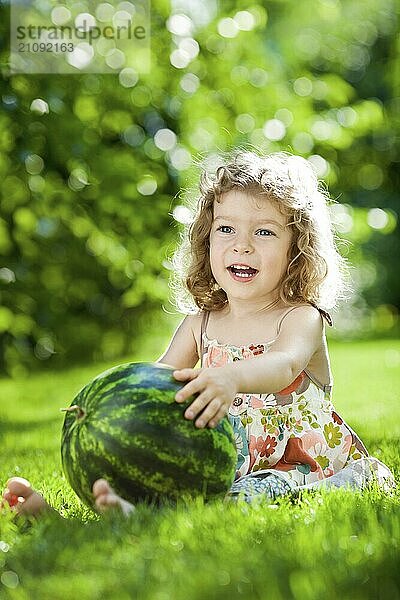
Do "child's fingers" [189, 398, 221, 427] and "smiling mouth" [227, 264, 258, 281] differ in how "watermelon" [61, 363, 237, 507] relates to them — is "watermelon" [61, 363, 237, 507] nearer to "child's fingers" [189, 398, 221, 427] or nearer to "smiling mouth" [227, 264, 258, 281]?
"child's fingers" [189, 398, 221, 427]

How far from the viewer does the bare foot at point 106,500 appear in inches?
105

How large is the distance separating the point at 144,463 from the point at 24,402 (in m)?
5.65

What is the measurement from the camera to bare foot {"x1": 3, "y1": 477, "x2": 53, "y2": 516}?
2.91m

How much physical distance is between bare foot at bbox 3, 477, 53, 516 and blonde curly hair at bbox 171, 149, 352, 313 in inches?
49.9

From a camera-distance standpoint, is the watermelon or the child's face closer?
the watermelon

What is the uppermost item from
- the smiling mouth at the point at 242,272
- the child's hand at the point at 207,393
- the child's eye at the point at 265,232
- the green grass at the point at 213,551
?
the child's eye at the point at 265,232

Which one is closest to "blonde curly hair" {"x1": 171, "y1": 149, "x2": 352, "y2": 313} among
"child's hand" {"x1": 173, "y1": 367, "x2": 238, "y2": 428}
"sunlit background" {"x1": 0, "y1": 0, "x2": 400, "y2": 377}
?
"child's hand" {"x1": 173, "y1": 367, "x2": 238, "y2": 428}

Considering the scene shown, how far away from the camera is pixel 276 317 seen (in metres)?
3.65

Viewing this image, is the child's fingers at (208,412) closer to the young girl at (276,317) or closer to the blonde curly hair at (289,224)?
the young girl at (276,317)

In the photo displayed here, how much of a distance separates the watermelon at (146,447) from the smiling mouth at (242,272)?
2.93ft

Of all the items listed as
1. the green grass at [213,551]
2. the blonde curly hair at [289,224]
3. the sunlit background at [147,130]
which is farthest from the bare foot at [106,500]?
the sunlit background at [147,130]

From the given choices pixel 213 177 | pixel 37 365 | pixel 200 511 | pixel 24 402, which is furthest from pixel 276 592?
pixel 37 365

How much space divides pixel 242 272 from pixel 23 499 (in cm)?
123

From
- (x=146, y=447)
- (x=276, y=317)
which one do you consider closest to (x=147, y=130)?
(x=276, y=317)
